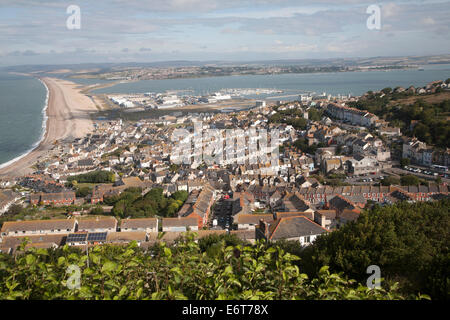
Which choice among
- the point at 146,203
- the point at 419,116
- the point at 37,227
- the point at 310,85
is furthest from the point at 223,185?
the point at 310,85

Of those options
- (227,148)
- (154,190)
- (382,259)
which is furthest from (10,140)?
(382,259)

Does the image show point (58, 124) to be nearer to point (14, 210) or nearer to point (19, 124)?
point (19, 124)

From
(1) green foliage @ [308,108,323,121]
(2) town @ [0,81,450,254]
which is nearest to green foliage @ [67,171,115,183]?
(2) town @ [0,81,450,254]

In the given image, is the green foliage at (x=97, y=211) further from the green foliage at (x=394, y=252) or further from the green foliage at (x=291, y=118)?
the green foliage at (x=291, y=118)

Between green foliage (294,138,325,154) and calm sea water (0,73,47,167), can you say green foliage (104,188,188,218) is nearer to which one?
green foliage (294,138,325,154)

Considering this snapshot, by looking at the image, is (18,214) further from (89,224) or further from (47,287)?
(47,287)

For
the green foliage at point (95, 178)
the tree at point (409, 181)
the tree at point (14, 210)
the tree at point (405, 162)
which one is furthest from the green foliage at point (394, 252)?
the green foliage at point (95, 178)
